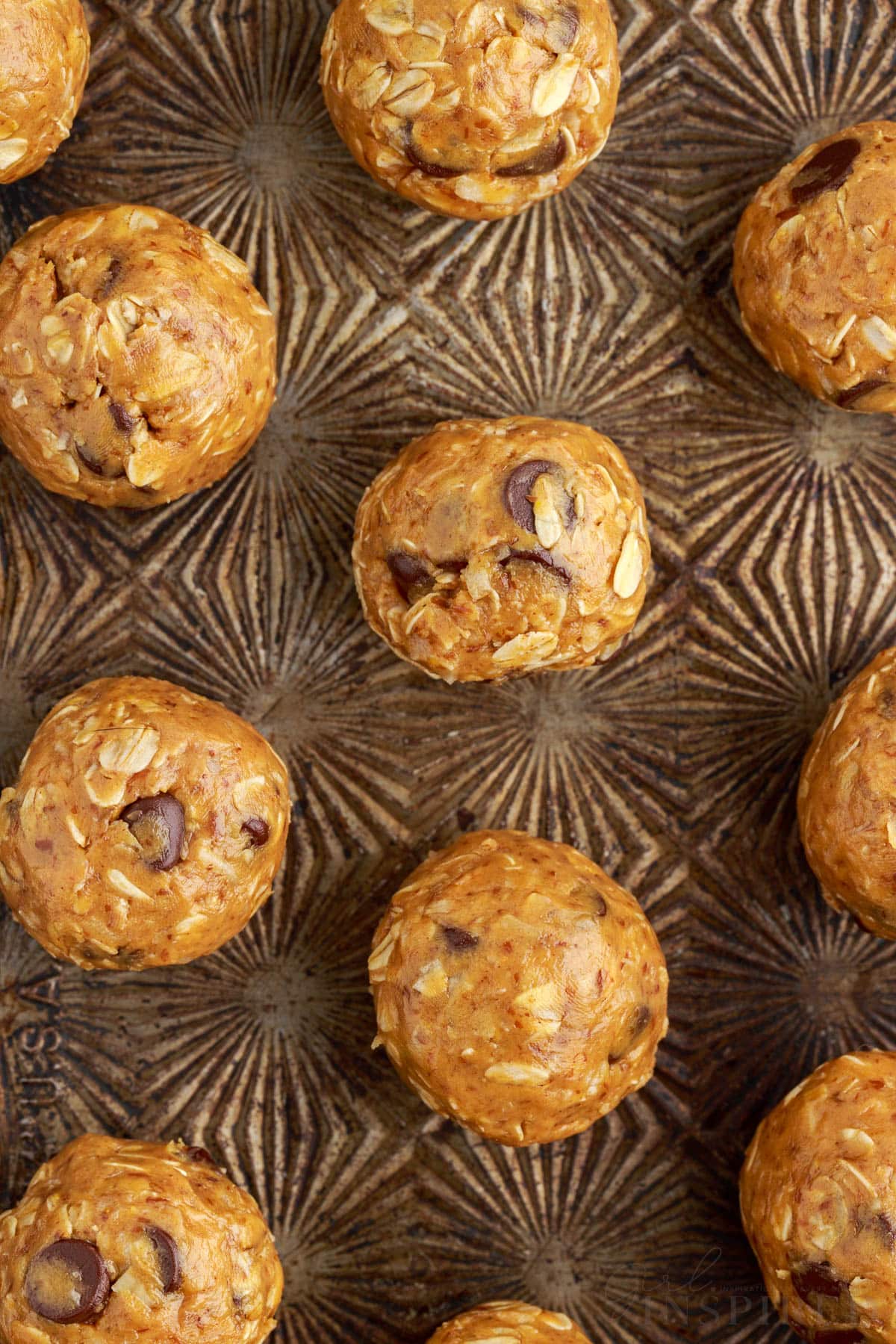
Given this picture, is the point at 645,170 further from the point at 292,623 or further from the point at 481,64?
the point at 292,623

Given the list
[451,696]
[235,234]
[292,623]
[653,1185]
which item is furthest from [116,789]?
[653,1185]


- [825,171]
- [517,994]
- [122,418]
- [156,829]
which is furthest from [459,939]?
[825,171]

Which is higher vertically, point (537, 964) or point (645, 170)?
point (645, 170)

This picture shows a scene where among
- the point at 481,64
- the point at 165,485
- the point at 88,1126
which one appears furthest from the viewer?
the point at 88,1126

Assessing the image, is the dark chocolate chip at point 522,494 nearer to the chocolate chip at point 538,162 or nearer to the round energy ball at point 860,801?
the chocolate chip at point 538,162

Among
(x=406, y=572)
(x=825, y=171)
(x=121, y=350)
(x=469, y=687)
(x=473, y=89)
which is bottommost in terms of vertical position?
(x=469, y=687)

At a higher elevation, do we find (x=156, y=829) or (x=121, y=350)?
(x=121, y=350)

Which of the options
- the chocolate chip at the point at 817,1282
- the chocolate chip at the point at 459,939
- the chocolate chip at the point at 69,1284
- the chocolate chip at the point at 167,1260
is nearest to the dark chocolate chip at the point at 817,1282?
the chocolate chip at the point at 817,1282

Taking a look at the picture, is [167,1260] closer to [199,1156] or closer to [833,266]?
[199,1156]
